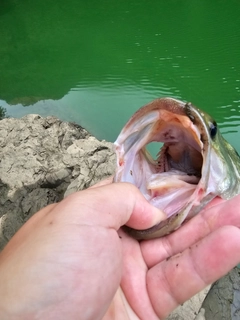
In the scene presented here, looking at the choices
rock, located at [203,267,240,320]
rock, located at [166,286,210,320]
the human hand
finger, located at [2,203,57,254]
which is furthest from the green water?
finger, located at [2,203,57,254]

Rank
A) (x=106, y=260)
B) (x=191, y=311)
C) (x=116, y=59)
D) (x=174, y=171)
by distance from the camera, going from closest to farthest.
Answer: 1. (x=106, y=260)
2. (x=174, y=171)
3. (x=191, y=311)
4. (x=116, y=59)

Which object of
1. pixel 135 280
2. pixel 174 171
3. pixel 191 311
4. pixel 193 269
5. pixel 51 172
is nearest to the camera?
pixel 193 269

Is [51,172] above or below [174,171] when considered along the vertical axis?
below

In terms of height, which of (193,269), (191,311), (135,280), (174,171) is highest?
(174,171)

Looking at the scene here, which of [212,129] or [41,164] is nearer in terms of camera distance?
[212,129]

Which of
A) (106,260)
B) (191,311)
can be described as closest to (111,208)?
(106,260)

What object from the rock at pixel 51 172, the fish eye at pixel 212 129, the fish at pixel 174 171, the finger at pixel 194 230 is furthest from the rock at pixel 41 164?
the fish eye at pixel 212 129

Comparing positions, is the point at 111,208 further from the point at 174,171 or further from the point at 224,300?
the point at 224,300

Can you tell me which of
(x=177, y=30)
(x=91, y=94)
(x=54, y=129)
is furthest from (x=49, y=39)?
(x=54, y=129)
